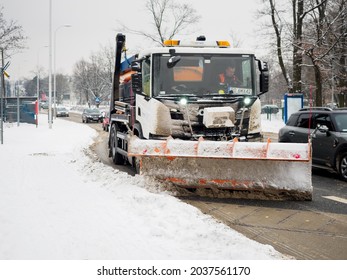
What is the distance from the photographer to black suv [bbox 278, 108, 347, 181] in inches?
367

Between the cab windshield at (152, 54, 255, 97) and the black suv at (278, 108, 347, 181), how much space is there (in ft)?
5.25

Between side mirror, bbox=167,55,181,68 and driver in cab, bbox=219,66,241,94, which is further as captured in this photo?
driver in cab, bbox=219,66,241,94

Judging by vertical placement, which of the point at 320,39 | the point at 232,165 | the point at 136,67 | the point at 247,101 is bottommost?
the point at 232,165

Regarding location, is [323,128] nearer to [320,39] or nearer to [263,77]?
[263,77]

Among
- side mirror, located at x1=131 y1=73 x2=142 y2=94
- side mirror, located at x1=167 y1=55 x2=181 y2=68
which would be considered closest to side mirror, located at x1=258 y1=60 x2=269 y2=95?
side mirror, located at x1=167 y1=55 x2=181 y2=68

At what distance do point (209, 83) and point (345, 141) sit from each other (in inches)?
122

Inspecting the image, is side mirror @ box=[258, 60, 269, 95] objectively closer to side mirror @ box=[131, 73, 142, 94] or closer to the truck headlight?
the truck headlight

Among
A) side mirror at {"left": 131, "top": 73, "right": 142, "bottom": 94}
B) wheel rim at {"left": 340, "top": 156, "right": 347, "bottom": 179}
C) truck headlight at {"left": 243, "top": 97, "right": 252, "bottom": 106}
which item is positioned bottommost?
wheel rim at {"left": 340, "top": 156, "right": 347, "bottom": 179}

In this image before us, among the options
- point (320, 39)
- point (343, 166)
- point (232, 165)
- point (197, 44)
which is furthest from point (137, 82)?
point (320, 39)

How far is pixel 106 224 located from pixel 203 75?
4152 mm

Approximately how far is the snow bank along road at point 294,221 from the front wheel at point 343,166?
3.55 ft

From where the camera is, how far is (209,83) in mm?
8570

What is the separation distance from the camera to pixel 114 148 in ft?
40.1
